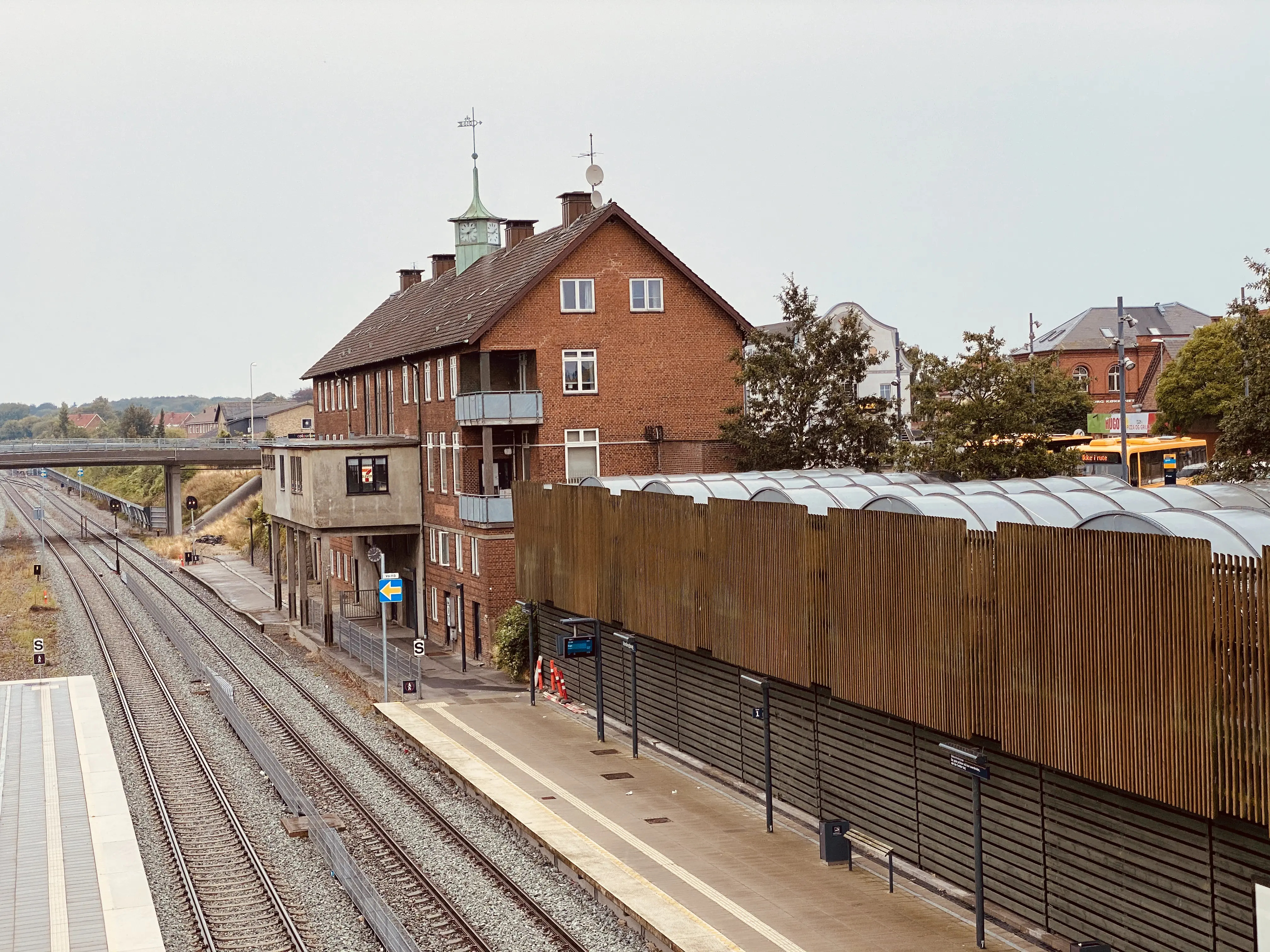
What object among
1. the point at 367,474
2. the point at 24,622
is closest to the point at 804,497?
the point at 367,474

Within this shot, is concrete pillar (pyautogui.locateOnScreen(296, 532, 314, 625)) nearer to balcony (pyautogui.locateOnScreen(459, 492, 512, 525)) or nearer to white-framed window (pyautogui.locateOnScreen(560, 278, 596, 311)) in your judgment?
balcony (pyautogui.locateOnScreen(459, 492, 512, 525))

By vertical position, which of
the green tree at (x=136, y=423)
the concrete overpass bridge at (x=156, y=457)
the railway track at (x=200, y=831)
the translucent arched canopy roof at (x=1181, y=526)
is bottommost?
the railway track at (x=200, y=831)

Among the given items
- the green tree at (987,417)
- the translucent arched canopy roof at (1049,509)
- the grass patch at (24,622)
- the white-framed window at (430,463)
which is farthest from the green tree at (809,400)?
the grass patch at (24,622)

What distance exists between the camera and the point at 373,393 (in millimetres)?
52781

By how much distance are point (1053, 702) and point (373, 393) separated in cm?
4101

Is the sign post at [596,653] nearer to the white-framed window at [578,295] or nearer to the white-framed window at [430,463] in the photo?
the white-framed window at [578,295]

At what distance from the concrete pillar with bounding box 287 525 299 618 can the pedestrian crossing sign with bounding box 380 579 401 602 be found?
15.3m

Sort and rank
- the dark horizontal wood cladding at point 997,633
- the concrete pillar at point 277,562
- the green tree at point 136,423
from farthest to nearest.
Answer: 1. the green tree at point 136,423
2. the concrete pillar at point 277,562
3. the dark horizontal wood cladding at point 997,633

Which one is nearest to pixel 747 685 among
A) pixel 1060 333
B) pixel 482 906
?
pixel 482 906

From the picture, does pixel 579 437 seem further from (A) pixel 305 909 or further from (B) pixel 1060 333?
(B) pixel 1060 333

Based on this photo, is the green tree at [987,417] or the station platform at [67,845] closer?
the station platform at [67,845]

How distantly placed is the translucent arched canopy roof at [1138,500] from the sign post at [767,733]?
5835 millimetres

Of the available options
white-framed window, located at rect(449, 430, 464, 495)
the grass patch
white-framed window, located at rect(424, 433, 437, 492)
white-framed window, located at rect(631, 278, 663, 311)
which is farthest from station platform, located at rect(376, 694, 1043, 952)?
the grass patch

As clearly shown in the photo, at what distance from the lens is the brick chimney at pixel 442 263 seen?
56906 millimetres
